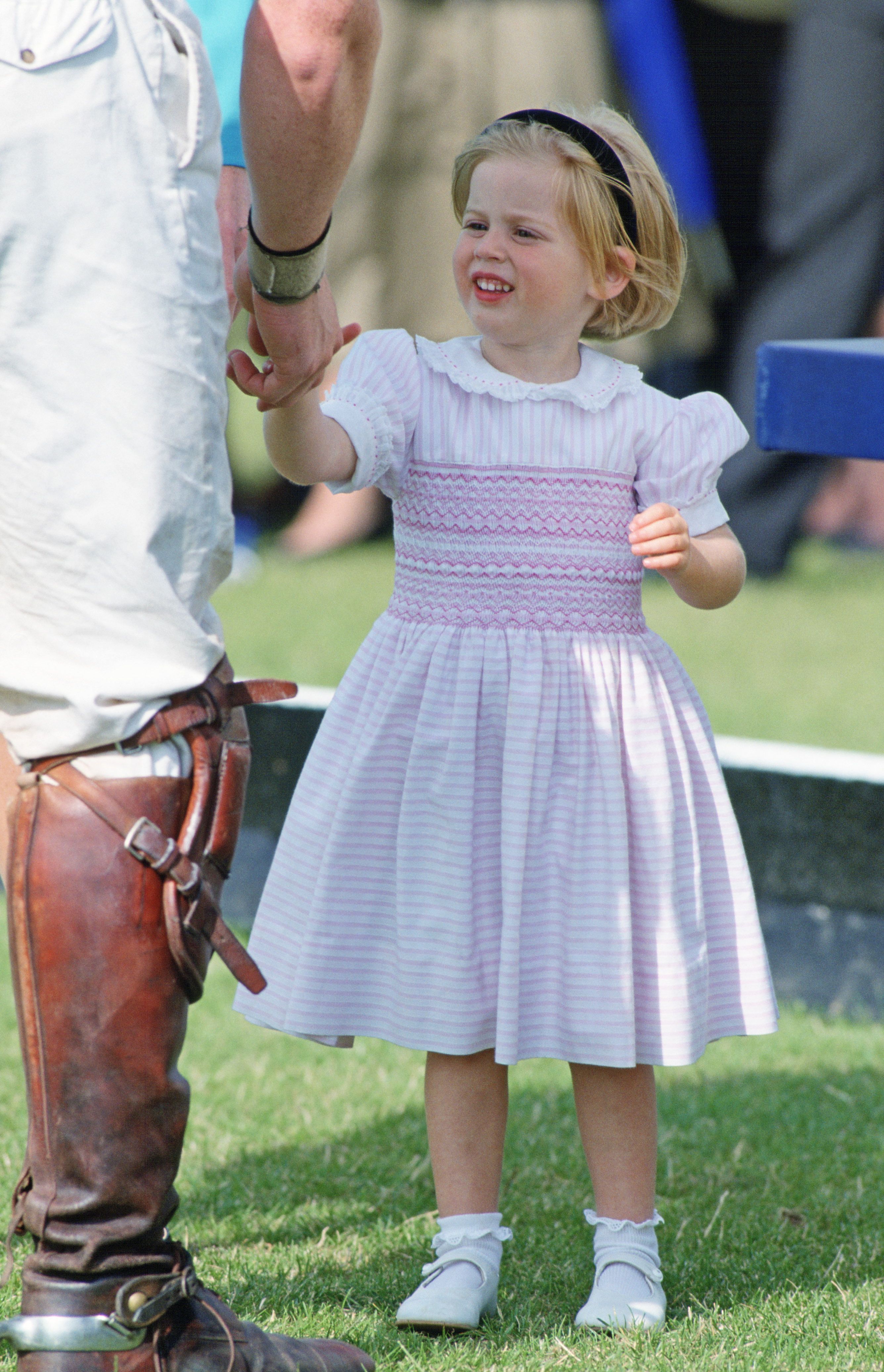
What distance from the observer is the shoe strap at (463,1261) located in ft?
6.19

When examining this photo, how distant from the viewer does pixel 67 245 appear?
1.25 m

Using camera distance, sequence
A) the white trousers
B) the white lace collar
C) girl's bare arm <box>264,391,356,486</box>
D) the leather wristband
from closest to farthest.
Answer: the white trousers, the leather wristband, girl's bare arm <box>264,391,356,486</box>, the white lace collar

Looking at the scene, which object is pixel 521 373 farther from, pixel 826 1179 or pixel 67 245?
pixel 826 1179

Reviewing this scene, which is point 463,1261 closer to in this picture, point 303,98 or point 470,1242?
point 470,1242

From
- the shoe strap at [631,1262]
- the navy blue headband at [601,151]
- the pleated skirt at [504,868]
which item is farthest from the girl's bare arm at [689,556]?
the shoe strap at [631,1262]

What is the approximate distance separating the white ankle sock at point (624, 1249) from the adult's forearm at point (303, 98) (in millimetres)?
1135

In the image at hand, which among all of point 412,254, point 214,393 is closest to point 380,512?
point 412,254

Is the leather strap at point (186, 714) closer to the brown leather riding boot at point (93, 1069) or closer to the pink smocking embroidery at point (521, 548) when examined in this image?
the brown leather riding boot at point (93, 1069)

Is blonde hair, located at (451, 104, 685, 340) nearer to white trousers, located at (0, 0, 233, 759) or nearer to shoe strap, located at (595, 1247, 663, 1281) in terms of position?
white trousers, located at (0, 0, 233, 759)

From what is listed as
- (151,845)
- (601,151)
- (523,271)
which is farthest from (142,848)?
(601,151)

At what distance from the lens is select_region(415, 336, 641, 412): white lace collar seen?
197 cm

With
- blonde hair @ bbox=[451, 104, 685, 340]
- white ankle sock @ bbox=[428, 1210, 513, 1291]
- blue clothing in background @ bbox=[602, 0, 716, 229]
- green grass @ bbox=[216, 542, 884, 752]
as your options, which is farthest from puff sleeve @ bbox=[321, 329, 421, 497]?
blue clothing in background @ bbox=[602, 0, 716, 229]

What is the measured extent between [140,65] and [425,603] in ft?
2.67

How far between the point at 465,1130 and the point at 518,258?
970mm
